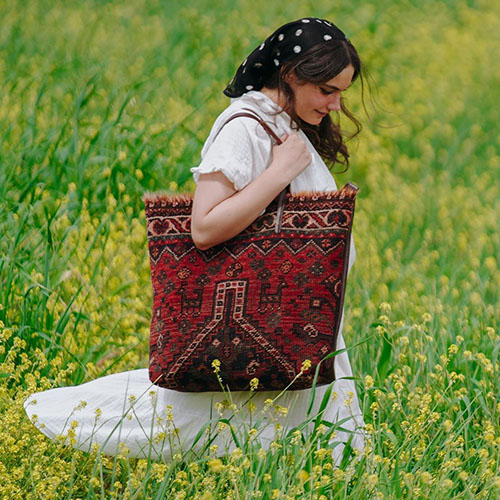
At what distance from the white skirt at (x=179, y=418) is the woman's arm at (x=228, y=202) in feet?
1.74

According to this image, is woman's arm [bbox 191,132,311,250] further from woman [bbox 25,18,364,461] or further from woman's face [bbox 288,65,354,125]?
woman's face [bbox 288,65,354,125]

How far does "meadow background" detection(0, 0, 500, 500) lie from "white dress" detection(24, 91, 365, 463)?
0.23 ft

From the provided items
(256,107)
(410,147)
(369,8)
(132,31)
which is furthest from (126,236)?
(369,8)

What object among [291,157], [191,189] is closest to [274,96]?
[291,157]

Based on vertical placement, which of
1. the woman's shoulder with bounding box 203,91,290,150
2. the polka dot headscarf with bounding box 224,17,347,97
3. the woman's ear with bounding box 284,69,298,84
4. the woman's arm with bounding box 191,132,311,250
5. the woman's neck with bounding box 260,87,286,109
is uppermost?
the polka dot headscarf with bounding box 224,17,347,97

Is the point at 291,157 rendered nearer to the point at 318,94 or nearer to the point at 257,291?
the point at 318,94

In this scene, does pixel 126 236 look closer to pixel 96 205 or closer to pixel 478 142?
pixel 96 205

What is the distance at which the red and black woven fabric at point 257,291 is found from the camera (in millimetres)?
2891

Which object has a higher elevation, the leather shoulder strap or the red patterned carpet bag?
the leather shoulder strap

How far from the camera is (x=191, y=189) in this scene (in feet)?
19.0

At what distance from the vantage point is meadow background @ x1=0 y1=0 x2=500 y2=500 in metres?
3.13

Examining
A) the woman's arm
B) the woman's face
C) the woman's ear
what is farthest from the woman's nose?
the woman's arm

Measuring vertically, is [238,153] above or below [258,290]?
above

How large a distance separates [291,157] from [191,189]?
2.86m
